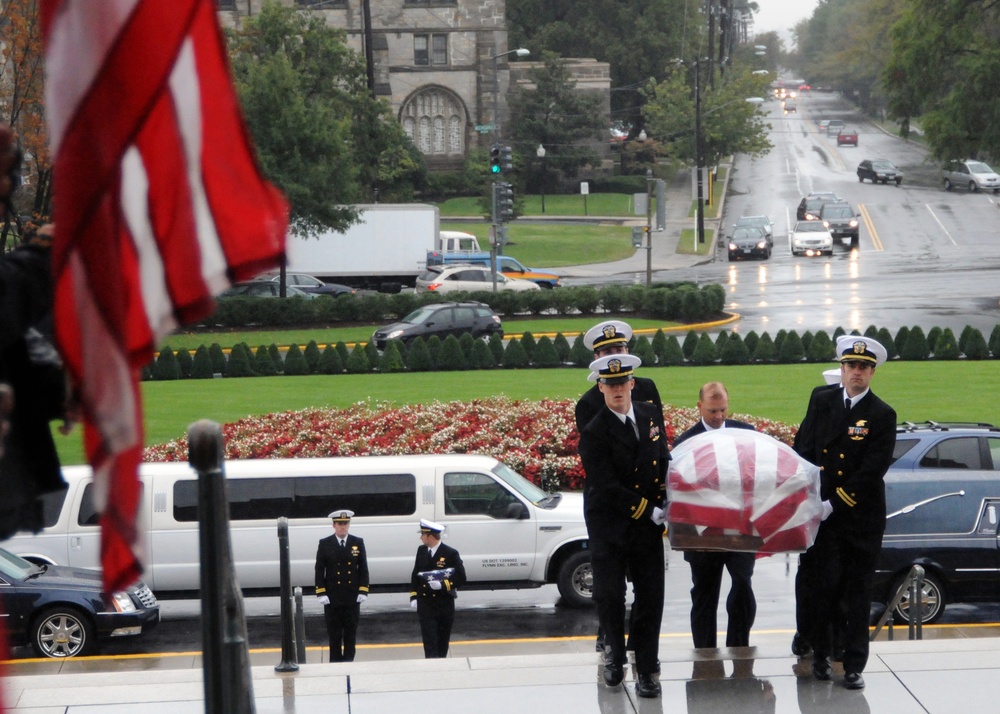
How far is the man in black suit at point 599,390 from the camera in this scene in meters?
8.52

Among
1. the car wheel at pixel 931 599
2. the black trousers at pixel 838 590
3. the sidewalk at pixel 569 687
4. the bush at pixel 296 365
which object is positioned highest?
the black trousers at pixel 838 590

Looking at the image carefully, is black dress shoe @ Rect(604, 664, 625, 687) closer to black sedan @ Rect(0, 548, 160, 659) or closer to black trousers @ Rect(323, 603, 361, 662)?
black trousers @ Rect(323, 603, 361, 662)

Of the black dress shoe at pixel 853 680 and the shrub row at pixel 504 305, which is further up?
the black dress shoe at pixel 853 680

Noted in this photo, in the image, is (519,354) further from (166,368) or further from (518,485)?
(518,485)

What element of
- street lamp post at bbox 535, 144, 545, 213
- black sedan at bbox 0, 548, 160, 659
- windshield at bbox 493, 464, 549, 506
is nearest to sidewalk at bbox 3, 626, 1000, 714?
black sedan at bbox 0, 548, 160, 659

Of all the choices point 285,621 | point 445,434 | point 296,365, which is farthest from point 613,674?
point 296,365

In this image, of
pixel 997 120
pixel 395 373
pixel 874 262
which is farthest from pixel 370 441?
pixel 874 262

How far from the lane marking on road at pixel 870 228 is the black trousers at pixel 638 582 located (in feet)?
166

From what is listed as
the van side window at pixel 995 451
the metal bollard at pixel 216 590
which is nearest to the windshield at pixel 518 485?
the van side window at pixel 995 451

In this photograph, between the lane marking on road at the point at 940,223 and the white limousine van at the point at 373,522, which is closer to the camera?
the white limousine van at the point at 373,522

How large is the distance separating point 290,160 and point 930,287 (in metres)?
21.9

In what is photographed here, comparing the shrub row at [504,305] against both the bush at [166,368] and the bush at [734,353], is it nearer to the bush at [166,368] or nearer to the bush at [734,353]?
the bush at [734,353]

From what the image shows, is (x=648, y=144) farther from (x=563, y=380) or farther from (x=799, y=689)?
(x=799, y=689)

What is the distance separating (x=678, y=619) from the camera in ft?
41.9
